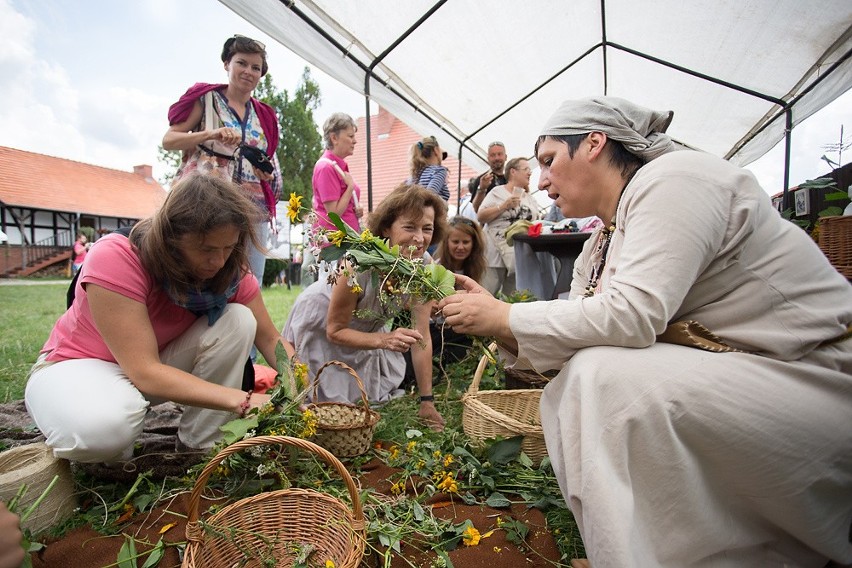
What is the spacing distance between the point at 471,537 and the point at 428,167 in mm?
3544

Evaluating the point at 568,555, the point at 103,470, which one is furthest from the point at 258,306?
the point at 568,555

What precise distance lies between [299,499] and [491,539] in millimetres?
700

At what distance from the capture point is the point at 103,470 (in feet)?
6.55

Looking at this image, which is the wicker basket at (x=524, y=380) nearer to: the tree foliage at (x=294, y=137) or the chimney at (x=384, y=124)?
the chimney at (x=384, y=124)

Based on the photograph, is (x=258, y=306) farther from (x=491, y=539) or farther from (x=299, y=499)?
(x=491, y=539)

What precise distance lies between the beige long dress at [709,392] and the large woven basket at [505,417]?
0.74 meters

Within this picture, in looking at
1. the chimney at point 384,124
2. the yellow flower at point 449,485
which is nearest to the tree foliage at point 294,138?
the chimney at point 384,124

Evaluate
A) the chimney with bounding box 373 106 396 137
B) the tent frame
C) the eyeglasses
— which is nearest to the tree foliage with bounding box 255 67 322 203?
the chimney with bounding box 373 106 396 137

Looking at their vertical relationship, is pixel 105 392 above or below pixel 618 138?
below

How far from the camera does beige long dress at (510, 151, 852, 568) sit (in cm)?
118

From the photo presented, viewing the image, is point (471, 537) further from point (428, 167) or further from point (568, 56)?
point (568, 56)

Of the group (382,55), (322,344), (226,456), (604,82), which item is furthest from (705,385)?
(604,82)

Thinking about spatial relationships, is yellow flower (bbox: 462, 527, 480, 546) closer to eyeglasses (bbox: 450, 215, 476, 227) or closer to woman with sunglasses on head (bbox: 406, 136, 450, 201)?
eyeglasses (bbox: 450, 215, 476, 227)

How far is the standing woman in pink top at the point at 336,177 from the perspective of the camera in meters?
3.91
